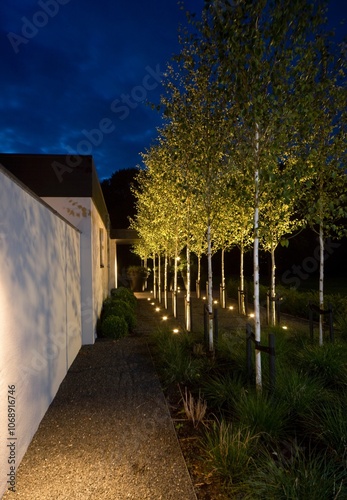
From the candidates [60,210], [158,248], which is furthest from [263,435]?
[158,248]

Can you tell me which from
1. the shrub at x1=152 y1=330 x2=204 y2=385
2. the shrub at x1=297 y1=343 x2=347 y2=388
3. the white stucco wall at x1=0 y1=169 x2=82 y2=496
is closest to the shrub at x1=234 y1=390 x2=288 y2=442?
the shrub at x1=297 y1=343 x2=347 y2=388

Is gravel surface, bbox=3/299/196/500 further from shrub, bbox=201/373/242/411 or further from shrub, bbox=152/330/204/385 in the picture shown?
shrub, bbox=201/373/242/411

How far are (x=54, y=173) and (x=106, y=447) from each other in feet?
21.4

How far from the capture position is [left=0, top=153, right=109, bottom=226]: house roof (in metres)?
8.45

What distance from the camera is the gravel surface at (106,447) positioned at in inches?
124

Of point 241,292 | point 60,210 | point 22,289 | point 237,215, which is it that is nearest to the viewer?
point 22,289

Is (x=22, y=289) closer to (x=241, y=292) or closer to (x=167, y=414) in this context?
(x=167, y=414)

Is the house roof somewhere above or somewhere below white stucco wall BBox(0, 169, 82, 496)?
above

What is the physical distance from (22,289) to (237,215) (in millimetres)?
7484

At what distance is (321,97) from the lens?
7.24 m

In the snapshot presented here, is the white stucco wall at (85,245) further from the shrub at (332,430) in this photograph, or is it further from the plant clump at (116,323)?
the shrub at (332,430)

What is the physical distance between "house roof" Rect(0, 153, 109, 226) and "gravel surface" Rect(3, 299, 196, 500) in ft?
14.6

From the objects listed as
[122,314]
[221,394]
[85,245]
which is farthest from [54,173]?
[221,394]

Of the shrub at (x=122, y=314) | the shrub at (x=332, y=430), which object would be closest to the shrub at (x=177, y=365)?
the shrub at (x=332, y=430)
